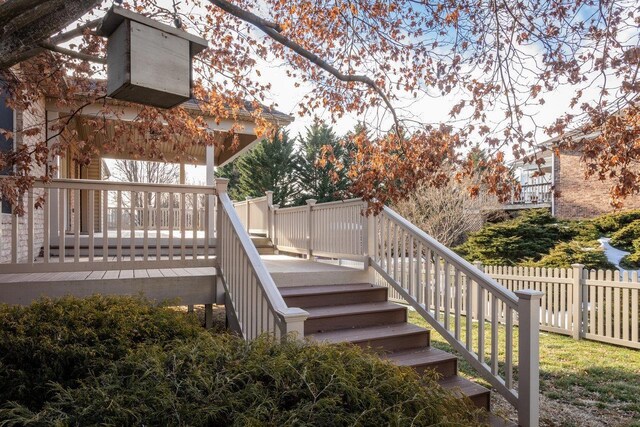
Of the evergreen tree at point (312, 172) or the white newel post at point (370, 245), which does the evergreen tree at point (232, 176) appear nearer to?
the evergreen tree at point (312, 172)

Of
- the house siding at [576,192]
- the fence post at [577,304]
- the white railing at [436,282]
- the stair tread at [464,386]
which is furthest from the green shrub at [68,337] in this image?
the house siding at [576,192]

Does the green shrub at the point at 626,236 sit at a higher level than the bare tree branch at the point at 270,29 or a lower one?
lower

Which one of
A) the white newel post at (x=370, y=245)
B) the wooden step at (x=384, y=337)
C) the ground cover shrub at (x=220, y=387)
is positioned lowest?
the wooden step at (x=384, y=337)

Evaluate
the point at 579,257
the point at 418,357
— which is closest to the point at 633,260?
the point at 579,257

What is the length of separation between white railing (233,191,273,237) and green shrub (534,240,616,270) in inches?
288

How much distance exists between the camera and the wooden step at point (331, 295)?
16.2 ft

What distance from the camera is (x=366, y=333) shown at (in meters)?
4.58

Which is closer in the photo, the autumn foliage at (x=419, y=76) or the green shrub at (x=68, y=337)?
the green shrub at (x=68, y=337)

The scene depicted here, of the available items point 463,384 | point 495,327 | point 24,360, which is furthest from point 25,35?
point 463,384

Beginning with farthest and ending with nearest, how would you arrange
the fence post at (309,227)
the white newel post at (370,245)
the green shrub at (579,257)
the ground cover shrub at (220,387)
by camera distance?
the green shrub at (579,257) < the fence post at (309,227) < the white newel post at (370,245) < the ground cover shrub at (220,387)

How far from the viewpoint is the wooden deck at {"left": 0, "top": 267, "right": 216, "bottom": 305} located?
14.7 ft

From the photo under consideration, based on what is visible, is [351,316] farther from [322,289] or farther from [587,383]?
[587,383]

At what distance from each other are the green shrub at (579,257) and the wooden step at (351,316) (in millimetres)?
7531

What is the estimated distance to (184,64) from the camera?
254 cm
